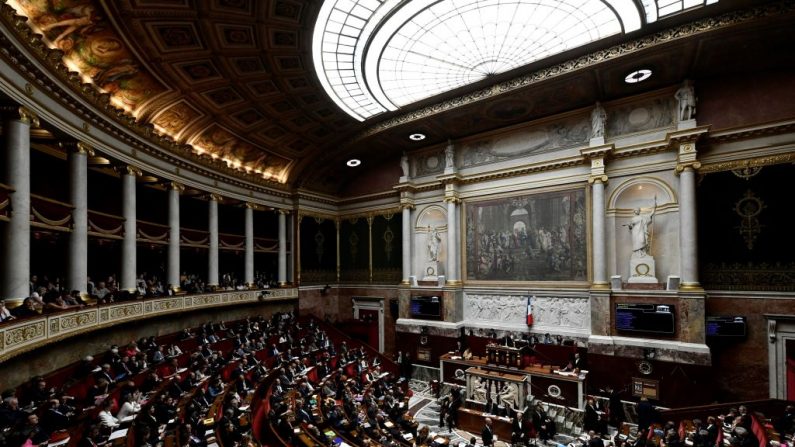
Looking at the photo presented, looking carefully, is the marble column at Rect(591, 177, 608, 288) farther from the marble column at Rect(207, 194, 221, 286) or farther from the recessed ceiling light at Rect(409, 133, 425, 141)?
the marble column at Rect(207, 194, 221, 286)

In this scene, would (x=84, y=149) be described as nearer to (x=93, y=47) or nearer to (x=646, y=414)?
(x=93, y=47)

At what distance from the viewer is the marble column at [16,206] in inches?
353

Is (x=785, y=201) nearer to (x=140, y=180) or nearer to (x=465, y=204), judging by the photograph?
(x=465, y=204)

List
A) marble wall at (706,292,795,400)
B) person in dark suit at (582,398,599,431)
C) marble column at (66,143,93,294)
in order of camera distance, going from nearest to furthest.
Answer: marble column at (66,143,93,294) < person in dark suit at (582,398,599,431) < marble wall at (706,292,795,400)

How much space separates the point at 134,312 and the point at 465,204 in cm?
1597

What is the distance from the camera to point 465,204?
2131 centimetres

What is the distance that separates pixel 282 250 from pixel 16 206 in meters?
15.1

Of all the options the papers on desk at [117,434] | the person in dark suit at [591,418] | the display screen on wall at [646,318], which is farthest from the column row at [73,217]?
the display screen on wall at [646,318]

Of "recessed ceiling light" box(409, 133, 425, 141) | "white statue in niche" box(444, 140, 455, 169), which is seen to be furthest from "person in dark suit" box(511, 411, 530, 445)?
"recessed ceiling light" box(409, 133, 425, 141)

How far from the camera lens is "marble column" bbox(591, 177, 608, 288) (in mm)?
16766

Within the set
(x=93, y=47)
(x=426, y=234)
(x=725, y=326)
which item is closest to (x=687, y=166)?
(x=725, y=326)

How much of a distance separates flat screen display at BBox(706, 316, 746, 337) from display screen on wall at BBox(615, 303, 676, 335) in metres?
1.18

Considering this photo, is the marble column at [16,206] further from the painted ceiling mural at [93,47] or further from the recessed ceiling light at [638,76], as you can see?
the recessed ceiling light at [638,76]

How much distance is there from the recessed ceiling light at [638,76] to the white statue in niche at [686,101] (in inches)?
59.4
